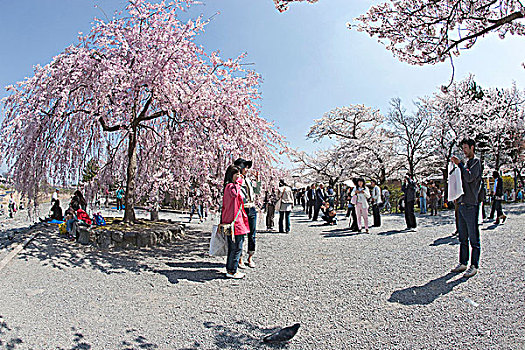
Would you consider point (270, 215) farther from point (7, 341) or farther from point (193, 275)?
point (7, 341)

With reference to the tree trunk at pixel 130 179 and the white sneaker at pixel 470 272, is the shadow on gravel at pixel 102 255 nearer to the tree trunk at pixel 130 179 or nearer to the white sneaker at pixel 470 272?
the tree trunk at pixel 130 179

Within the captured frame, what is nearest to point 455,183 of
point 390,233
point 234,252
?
point 234,252

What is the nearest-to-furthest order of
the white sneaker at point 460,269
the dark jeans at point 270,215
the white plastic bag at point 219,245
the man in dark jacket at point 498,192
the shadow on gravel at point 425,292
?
the shadow on gravel at point 425,292
the white sneaker at point 460,269
the white plastic bag at point 219,245
the man in dark jacket at point 498,192
the dark jeans at point 270,215

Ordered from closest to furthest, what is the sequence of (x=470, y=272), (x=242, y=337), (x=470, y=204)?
(x=242, y=337), (x=470, y=204), (x=470, y=272)

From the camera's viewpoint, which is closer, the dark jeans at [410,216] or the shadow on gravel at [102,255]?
the shadow on gravel at [102,255]

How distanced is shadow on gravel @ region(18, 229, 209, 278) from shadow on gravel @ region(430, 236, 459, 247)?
522 cm

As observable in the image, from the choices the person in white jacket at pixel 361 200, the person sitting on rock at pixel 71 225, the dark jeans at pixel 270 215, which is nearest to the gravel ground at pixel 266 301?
the person sitting on rock at pixel 71 225

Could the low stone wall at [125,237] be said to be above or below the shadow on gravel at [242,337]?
above

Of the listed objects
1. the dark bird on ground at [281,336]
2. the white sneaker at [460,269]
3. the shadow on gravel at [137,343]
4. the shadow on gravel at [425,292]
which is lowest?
the shadow on gravel at [137,343]

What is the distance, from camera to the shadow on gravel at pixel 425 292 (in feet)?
12.4

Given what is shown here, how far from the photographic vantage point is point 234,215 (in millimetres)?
4918

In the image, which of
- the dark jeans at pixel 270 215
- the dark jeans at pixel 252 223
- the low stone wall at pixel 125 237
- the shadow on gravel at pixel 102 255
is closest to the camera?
the dark jeans at pixel 252 223

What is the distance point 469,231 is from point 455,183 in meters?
0.69

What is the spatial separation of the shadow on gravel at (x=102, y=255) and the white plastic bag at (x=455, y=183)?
458cm
